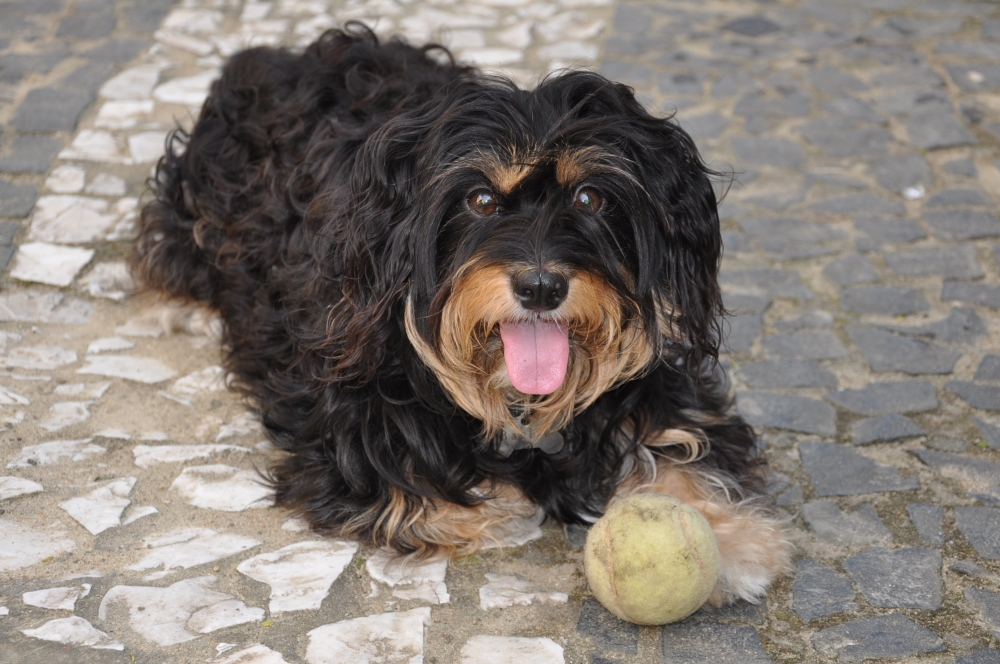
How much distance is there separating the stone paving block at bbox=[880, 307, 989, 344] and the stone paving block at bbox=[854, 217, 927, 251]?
598 millimetres

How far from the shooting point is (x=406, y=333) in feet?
10.3

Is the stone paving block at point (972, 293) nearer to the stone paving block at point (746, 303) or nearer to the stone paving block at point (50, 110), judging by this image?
the stone paving block at point (746, 303)

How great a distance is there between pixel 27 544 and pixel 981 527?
109 inches

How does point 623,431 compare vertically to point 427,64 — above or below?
below

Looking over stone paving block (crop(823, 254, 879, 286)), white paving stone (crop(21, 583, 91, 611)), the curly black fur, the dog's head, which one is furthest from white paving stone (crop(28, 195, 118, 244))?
stone paving block (crop(823, 254, 879, 286))

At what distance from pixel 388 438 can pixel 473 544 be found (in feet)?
1.31

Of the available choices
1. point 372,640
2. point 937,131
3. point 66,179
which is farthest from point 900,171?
point 66,179

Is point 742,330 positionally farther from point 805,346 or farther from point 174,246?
point 174,246

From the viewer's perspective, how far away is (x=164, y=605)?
306cm

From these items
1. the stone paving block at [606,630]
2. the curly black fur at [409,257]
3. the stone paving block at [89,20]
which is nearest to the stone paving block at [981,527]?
the curly black fur at [409,257]

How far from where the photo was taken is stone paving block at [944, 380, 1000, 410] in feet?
13.3

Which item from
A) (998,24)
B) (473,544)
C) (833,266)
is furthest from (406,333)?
(998,24)

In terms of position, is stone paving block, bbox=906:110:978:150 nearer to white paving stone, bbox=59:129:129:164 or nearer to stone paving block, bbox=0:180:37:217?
white paving stone, bbox=59:129:129:164

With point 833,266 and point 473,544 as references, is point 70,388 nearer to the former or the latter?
point 473,544
